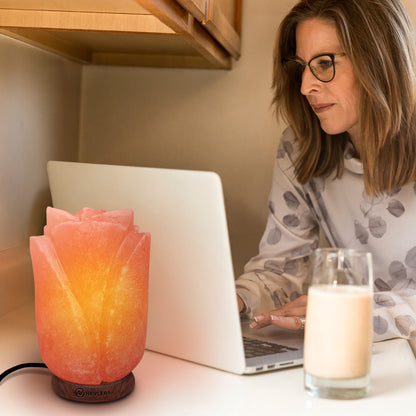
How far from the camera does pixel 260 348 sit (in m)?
0.85

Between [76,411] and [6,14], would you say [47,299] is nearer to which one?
[76,411]

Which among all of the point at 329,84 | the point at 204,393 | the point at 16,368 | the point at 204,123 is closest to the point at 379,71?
the point at 329,84

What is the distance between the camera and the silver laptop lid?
0.74 meters

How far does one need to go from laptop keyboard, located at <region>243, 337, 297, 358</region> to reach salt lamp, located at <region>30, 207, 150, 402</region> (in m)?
0.21

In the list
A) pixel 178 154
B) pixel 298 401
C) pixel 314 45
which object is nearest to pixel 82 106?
pixel 178 154

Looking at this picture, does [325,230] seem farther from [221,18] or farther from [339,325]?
[339,325]

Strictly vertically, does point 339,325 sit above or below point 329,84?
below

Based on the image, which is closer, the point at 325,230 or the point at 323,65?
the point at 323,65

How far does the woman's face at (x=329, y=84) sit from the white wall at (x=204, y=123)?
11.4 inches

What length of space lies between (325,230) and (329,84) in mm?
350

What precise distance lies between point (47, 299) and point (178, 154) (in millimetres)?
Result: 855

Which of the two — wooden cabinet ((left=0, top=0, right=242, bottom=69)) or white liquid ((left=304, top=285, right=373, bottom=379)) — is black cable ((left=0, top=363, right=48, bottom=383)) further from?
wooden cabinet ((left=0, top=0, right=242, bottom=69))

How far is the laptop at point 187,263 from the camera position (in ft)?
2.42

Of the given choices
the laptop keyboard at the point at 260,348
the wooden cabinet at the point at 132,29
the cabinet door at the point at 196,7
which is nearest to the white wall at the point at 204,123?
the wooden cabinet at the point at 132,29
